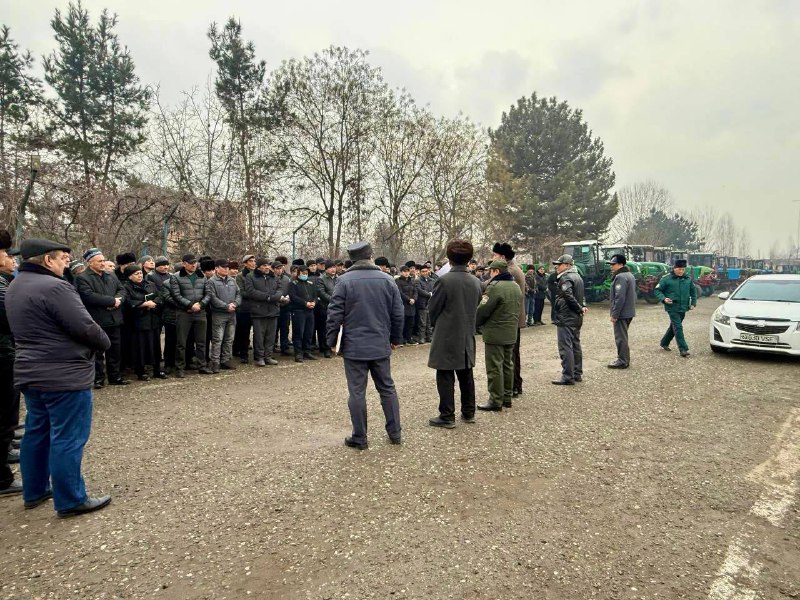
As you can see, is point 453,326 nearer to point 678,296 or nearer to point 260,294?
point 260,294

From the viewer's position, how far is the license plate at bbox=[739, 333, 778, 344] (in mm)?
8680

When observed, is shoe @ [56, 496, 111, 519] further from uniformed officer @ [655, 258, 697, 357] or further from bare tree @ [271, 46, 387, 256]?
bare tree @ [271, 46, 387, 256]

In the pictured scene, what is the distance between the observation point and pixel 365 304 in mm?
4762

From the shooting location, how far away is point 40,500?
3.62 metres

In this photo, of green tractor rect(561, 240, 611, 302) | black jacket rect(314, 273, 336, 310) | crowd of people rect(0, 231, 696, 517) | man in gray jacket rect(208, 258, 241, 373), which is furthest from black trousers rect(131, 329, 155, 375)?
green tractor rect(561, 240, 611, 302)

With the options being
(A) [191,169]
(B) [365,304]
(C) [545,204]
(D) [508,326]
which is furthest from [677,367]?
(C) [545,204]

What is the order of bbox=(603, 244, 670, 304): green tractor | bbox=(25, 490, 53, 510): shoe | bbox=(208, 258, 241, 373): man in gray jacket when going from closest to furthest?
bbox=(25, 490, 53, 510): shoe < bbox=(208, 258, 241, 373): man in gray jacket < bbox=(603, 244, 670, 304): green tractor

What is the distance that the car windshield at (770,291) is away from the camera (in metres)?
9.41

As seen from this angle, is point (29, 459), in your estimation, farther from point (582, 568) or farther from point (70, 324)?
point (582, 568)

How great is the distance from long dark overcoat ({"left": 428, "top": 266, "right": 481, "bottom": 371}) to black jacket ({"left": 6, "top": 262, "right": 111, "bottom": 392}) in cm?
323

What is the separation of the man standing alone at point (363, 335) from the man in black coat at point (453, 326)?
0.70 meters

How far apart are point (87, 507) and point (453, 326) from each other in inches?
139

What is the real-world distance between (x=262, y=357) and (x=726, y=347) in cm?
867

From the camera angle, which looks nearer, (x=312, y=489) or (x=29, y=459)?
(x=29, y=459)
